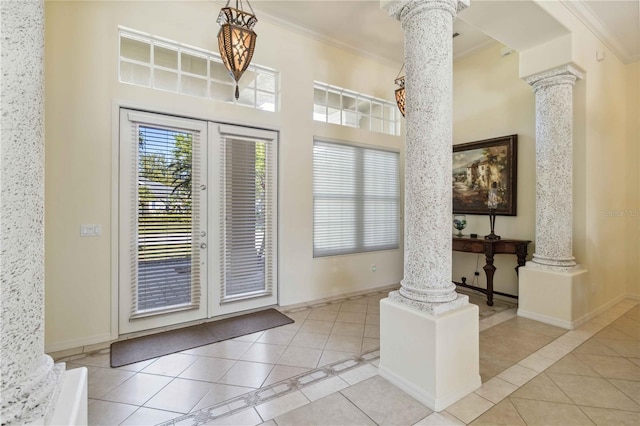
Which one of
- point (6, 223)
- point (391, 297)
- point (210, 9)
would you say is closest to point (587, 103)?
point (391, 297)

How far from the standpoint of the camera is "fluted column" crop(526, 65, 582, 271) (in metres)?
3.61

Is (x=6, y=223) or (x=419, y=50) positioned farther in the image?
(x=419, y=50)

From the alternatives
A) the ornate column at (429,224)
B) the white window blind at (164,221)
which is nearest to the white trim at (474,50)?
the ornate column at (429,224)

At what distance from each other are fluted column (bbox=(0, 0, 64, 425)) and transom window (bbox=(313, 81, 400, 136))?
379 cm

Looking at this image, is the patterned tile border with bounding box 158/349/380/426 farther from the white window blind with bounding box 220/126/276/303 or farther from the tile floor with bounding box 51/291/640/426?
the white window blind with bounding box 220/126/276/303

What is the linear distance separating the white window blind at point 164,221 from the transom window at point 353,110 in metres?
1.98

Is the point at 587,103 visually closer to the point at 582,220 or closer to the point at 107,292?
the point at 582,220

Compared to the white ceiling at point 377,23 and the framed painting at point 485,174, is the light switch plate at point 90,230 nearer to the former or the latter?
the white ceiling at point 377,23

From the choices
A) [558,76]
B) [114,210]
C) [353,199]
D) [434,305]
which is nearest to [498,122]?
[558,76]

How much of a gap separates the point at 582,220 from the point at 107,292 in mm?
5396

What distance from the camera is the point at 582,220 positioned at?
3.67 m

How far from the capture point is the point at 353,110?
502cm

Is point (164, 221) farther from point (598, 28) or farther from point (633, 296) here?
point (633, 296)

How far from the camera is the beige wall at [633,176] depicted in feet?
14.6
